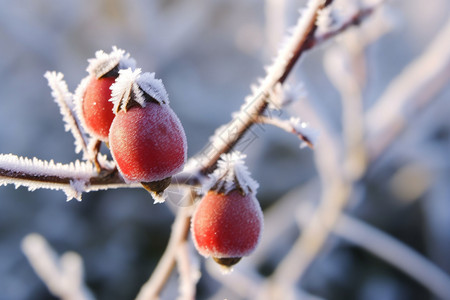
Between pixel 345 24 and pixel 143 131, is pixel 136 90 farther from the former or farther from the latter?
pixel 345 24

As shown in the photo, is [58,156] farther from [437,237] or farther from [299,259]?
[437,237]

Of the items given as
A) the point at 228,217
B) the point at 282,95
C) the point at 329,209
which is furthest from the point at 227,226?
the point at 329,209

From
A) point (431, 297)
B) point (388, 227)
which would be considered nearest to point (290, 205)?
point (388, 227)

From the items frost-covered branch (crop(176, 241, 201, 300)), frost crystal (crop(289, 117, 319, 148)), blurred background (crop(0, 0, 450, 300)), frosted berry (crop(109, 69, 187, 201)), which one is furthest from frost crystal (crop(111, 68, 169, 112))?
blurred background (crop(0, 0, 450, 300))

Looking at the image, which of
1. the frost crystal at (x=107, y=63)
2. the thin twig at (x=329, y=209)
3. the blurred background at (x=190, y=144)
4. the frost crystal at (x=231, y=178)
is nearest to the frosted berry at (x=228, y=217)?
the frost crystal at (x=231, y=178)

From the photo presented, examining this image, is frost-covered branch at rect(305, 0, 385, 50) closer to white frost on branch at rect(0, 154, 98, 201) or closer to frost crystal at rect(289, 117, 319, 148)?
frost crystal at rect(289, 117, 319, 148)

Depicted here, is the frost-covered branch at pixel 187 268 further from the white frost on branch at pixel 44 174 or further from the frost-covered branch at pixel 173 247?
the white frost on branch at pixel 44 174

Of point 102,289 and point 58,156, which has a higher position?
point 58,156

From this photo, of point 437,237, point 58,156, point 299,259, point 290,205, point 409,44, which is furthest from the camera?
point 409,44

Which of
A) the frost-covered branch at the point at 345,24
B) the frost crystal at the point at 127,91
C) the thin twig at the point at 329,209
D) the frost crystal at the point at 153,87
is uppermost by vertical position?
the thin twig at the point at 329,209
